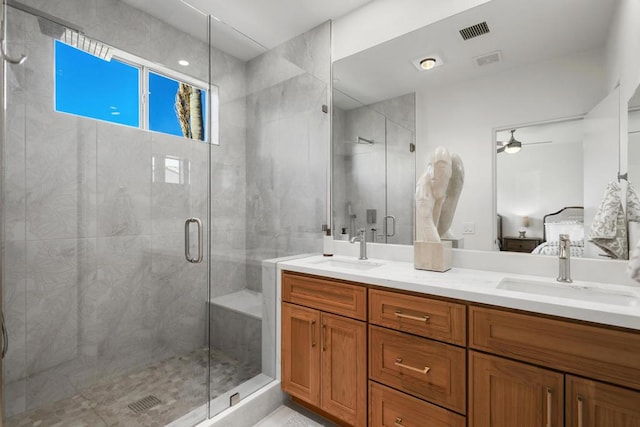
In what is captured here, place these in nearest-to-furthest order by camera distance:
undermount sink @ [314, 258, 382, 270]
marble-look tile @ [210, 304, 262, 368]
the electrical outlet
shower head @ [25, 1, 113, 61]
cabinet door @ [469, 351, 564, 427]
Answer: cabinet door @ [469, 351, 564, 427]
shower head @ [25, 1, 113, 61]
the electrical outlet
marble-look tile @ [210, 304, 262, 368]
undermount sink @ [314, 258, 382, 270]

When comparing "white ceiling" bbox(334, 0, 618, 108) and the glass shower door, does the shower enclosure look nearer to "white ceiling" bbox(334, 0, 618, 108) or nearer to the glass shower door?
the glass shower door

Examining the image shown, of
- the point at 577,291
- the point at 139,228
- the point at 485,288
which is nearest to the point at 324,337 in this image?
the point at 485,288

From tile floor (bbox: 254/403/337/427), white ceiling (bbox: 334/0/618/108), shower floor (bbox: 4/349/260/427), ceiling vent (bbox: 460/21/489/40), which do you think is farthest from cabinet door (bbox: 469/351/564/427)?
ceiling vent (bbox: 460/21/489/40)

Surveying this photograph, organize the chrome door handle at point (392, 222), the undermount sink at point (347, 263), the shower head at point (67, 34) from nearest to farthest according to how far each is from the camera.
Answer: the shower head at point (67, 34) → the undermount sink at point (347, 263) → the chrome door handle at point (392, 222)

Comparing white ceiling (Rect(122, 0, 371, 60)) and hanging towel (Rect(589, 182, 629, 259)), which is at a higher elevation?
white ceiling (Rect(122, 0, 371, 60))

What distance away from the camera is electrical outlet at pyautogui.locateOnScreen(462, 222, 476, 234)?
5.59 ft

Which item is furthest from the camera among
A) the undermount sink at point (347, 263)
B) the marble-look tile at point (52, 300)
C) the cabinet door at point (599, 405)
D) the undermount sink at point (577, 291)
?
the undermount sink at point (347, 263)

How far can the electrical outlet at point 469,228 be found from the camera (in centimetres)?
170

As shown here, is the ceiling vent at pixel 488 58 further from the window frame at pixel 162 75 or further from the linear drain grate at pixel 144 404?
the linear drain grate at pixel 144 404

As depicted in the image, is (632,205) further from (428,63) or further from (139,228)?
(139,228)

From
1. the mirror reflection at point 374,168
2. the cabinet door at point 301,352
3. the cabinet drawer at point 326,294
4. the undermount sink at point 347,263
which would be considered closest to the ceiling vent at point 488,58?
the mirror reflection at point 374,168

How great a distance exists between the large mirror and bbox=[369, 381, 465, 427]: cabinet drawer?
2.84ft

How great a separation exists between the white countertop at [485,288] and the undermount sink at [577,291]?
0.06 ft

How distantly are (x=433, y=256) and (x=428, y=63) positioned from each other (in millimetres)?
1217
